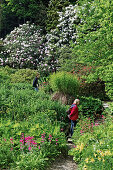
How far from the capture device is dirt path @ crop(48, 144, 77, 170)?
4367mm

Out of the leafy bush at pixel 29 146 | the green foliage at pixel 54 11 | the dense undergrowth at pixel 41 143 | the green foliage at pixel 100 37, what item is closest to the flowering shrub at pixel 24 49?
the green foliage at pixel 54 11

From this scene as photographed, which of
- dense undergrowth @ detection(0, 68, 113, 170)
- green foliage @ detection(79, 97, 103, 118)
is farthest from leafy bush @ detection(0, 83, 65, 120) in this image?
green foliage @ detection(79, 97, 103, 118)

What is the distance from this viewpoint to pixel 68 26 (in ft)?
51.6

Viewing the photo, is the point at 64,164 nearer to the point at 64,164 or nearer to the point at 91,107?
the point at 64,164

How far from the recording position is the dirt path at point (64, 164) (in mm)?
4367

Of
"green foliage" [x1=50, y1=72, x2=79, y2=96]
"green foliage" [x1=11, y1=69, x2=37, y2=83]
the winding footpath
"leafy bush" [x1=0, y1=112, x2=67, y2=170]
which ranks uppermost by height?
"green foliage" [x1=11, y1=69, x2=37, y2=83]

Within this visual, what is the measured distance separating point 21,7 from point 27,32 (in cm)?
351

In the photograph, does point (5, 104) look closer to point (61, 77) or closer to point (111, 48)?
point (61, 77)

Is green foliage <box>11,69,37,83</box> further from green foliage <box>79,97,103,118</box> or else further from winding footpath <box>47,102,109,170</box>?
winding footpath <box>47,102,109,170</box>

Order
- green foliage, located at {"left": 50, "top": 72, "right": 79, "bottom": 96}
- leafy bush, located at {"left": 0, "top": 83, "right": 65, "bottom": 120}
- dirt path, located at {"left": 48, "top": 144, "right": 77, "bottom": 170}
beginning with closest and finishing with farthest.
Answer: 1. dirt path, located at {"left": 48, "top": 144, "right": 77, "bottom": 170}
2. leafy bush, located at {"left": 0, "top": 83, "right": 65, "bottom": 120}
3. green foliage, located at {"left": 50, "top": 72, "right": 79, "bottom": 96}

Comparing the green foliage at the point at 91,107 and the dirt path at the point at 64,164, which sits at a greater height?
the green foliage at the point at 91,107

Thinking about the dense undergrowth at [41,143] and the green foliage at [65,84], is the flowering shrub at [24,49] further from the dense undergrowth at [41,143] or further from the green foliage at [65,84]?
the dense undergrowth at [41,143]

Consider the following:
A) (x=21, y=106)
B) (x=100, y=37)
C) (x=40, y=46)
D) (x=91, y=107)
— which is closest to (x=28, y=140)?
(x=21, y=106)

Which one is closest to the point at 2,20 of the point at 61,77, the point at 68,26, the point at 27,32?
the point at 27,32
